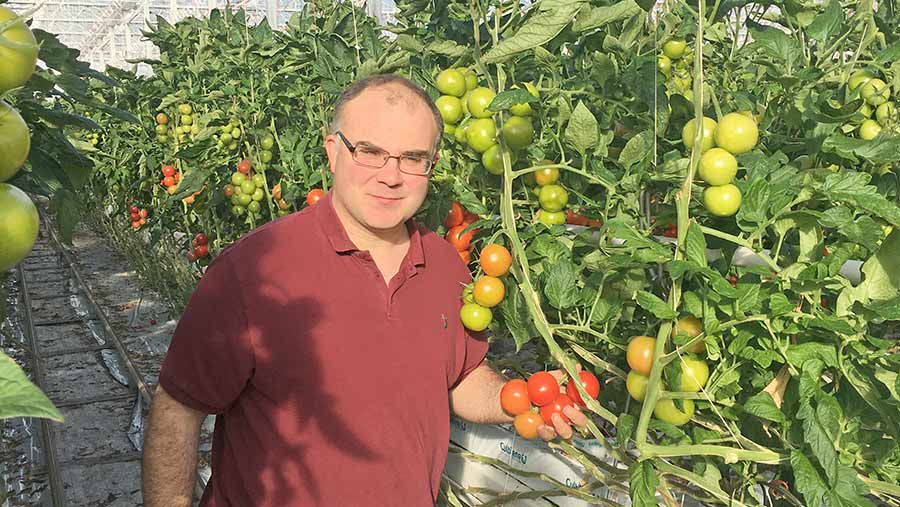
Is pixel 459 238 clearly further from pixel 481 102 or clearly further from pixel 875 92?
pixel 875 92

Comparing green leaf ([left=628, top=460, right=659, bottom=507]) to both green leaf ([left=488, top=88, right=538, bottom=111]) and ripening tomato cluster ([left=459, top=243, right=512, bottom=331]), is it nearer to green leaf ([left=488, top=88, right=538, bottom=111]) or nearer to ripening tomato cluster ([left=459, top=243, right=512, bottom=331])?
ripening tomato cluster ([left=459, top=243, right=512, bottom=331])

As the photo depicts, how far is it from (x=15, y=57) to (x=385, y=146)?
97 centimetres

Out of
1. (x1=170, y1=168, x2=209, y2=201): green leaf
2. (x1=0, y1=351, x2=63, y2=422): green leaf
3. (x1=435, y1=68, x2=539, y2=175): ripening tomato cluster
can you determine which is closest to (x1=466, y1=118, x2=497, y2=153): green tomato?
(x1=435, y1=68, x2=539, y2=175): ripening tomato cluster

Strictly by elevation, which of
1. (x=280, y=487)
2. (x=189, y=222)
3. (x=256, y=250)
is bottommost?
(x=189, y=222)

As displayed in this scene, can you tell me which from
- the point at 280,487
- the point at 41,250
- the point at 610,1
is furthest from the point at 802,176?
the point at 41,250

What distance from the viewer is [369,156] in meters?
1.59

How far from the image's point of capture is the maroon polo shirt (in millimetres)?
1523

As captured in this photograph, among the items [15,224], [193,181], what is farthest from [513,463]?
[193,181]

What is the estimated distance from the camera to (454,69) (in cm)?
160

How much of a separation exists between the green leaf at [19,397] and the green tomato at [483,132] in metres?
1.08

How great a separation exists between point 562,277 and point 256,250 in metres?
0.62

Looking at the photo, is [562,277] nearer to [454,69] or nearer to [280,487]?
[454,69]

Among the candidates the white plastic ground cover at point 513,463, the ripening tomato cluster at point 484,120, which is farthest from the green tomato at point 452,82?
the white plastic ground cover at point 513,463

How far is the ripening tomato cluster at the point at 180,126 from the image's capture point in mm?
4625
